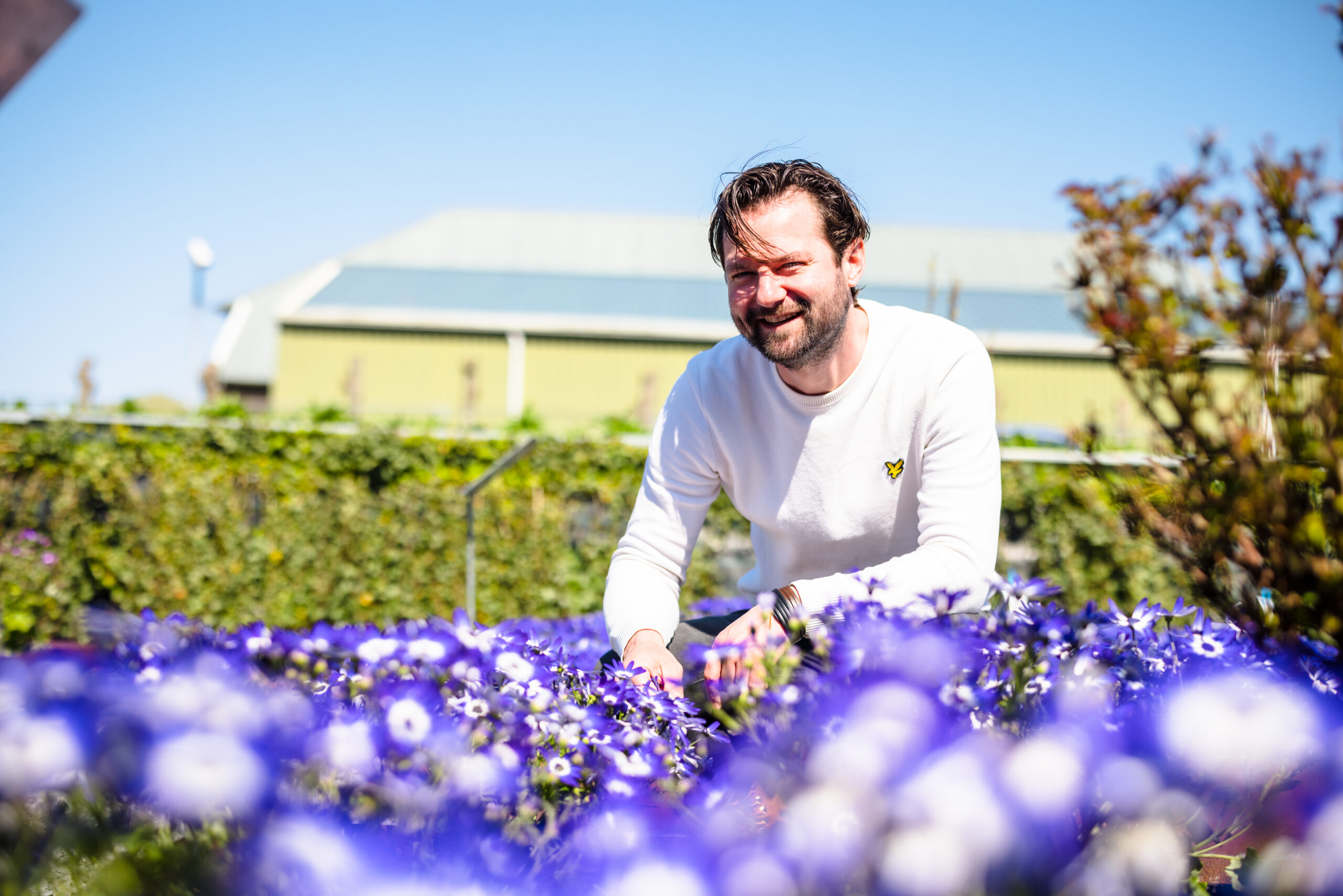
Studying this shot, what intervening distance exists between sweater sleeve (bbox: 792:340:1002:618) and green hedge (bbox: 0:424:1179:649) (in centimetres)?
395

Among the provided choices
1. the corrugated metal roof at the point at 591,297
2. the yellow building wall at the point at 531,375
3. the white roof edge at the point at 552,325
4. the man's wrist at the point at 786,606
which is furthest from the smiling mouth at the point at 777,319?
the corrugated metal roof at the point at 591,297

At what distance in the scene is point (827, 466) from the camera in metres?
2.44

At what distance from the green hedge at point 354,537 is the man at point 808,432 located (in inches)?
143

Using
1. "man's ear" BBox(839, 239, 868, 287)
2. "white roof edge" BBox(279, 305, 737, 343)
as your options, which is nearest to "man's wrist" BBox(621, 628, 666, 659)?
"man's ear" BBox(839, 239, 868, 287)

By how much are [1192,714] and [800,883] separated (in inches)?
17.4

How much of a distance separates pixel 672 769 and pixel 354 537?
536cm

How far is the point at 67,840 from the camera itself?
0.93 metres

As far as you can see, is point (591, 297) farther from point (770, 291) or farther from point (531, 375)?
point (770, 291)

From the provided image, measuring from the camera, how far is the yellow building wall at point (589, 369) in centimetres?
1855

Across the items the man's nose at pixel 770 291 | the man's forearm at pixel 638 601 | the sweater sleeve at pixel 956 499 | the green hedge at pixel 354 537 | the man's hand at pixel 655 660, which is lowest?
the green hedge at pixel 354 537

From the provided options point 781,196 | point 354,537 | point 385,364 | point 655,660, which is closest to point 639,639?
point 655,660

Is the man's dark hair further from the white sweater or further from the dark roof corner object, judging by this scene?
the dark roof corner object

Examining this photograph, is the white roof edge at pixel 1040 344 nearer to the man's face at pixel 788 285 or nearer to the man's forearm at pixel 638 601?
the man's face at pixel 788 285

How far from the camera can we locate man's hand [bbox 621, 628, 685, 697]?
183 centimetres
